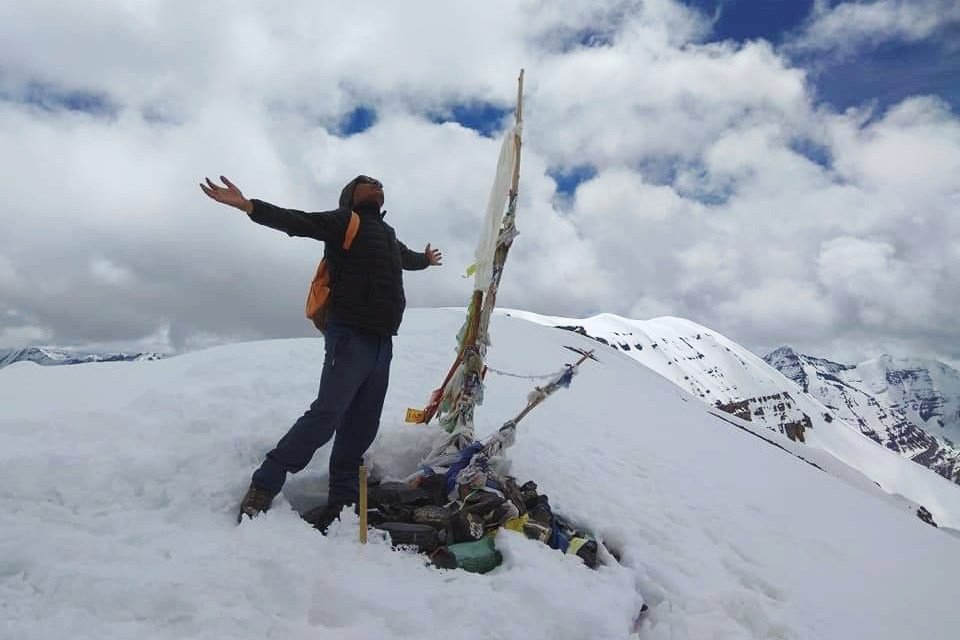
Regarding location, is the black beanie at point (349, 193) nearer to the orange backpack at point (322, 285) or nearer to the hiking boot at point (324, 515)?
the orange backpack at point (322, 285)

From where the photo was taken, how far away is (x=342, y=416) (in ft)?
16.0

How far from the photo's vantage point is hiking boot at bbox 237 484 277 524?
14.0ft

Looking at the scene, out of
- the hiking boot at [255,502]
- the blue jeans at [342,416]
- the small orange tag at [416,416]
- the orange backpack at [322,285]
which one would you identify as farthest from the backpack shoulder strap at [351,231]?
the small orange tag at [416,416]

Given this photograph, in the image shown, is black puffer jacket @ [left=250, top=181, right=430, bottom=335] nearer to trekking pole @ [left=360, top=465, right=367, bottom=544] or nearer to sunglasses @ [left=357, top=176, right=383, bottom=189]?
sunglasses @ [left=357, top=176, right=383, bottom=189]

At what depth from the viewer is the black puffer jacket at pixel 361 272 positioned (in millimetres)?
4812

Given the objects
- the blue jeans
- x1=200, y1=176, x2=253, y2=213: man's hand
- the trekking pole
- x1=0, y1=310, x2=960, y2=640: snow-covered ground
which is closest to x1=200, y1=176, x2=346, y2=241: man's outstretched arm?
x1=200, y1=176, x2=253, y2=213: man's hand

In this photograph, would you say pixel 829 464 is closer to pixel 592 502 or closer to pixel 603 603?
pixel 592 502

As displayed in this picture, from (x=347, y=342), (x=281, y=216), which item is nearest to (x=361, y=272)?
(x=347, y=342)

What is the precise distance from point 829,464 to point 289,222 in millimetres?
27282

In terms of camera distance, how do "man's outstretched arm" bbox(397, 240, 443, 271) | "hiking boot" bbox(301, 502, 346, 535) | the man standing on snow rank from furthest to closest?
"man's outstretched arm" bbox(397, 240, 443, 271) < "hiking boot" bbox(301, 502, 346, 535) < the man standing on snow

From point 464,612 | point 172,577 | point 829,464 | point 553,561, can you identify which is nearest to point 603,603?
point 553,561

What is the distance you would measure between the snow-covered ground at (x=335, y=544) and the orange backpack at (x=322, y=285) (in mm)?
1505

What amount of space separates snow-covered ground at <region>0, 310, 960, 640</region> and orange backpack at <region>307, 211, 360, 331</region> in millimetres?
1505

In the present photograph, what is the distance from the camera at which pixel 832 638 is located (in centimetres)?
510
